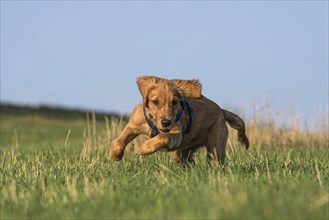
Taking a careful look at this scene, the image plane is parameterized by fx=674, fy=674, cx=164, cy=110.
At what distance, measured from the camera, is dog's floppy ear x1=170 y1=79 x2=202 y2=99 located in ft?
25.5

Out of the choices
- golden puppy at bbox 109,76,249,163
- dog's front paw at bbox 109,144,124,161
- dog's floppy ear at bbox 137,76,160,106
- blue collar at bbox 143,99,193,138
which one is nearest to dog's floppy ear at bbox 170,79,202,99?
golden puppy at bbox 109,76,249,163

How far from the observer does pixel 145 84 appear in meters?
7.61

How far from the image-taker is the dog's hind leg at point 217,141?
26.6 ft

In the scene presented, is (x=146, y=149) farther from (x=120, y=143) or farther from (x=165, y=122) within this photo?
(x=120, y=143)

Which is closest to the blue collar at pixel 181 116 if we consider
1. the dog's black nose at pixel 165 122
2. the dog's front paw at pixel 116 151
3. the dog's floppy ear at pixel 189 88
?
the dog's floppy ear at pixel 189 88

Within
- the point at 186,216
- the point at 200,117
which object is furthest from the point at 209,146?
the point at 186,216

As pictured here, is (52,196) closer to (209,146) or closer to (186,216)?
(186,216)

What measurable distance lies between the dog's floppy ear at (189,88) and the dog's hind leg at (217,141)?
0.56 meters

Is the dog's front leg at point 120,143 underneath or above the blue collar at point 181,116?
underneath

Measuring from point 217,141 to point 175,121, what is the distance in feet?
3.20

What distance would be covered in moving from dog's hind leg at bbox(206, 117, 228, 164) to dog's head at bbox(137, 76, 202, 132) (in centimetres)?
56

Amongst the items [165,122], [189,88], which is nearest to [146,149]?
[165,122]

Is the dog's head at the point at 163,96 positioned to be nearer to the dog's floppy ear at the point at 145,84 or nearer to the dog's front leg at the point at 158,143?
the dog's floppy ear at the point at 145,84

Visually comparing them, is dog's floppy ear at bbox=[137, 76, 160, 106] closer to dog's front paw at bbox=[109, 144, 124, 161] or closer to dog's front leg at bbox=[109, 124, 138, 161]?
dog's front leg at bbox=[109, 124, 138, 161]
